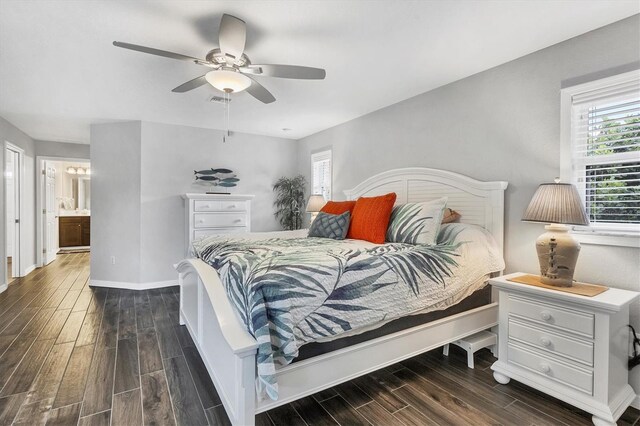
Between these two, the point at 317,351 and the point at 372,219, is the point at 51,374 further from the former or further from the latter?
the point at 372,219

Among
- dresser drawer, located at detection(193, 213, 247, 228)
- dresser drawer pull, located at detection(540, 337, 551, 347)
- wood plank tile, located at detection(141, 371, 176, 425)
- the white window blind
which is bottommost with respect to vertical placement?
wood plank tile, located at detection(141, 371, 176, 425)

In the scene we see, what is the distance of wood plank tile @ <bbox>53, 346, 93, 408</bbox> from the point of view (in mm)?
1937

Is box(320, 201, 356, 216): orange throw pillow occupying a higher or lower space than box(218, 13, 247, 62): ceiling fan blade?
lower

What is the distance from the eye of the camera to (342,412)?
1.83 m

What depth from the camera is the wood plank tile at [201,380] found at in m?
1.94

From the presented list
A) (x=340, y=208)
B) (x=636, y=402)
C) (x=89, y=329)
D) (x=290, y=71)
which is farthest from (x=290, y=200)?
(x=636, y=402)

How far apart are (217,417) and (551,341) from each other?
6.77 feet

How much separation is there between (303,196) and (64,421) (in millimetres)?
4265

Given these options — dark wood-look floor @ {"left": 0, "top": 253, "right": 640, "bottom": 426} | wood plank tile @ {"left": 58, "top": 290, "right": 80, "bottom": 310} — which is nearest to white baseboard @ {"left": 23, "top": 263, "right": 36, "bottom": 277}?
wood plank tile @ {"left": 58, "top": 290, "right": 80, "bottom": 310}

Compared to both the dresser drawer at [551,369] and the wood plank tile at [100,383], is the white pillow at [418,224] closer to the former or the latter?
the dresser drawer at [551,369]

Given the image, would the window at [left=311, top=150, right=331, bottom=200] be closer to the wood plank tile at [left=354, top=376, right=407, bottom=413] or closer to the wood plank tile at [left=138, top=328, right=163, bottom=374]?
the wood plank tile at [left=138, top=328, right=163, bottom=374]

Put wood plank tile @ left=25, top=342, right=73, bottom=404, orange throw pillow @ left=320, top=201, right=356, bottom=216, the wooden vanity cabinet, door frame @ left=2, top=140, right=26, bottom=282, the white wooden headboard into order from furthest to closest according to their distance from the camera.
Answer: the wooden vanity cabinet < door frame @ left=2, top=140, right=26, bottom=282 < orange throw pillow @ left=320, top=201, right=356, bottom=216 < the white wooden headboard < wood plank tile @ left=25, top=342, right=73, bottom=404

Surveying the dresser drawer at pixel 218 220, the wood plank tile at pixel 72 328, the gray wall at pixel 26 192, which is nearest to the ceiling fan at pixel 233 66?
the dresser drawer at pixel 218 220

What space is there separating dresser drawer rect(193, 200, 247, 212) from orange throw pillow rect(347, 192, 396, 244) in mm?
2242
